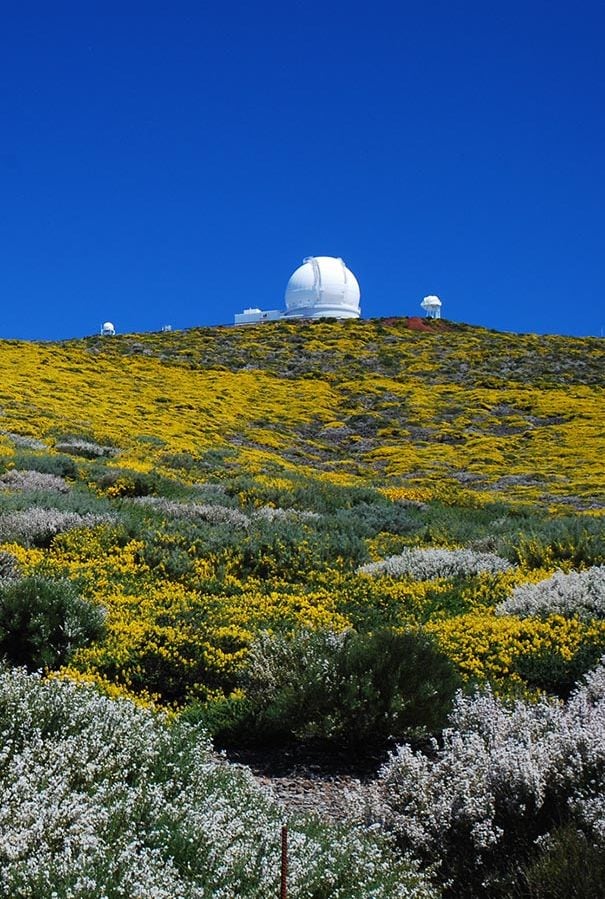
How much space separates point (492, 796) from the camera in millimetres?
4449

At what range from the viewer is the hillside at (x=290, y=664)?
3.92 meters

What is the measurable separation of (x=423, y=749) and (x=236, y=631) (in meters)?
2.28

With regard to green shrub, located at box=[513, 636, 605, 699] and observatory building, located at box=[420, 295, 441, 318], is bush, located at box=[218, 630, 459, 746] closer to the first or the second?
green shrub, located at box=[513, 636, 605, 699]

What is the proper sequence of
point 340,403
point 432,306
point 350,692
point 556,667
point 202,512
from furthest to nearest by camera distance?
point 432,306 → point 340,403 → point 202,512 → point 556,667 → point 350,692

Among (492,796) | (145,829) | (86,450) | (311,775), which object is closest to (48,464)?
(86,450)

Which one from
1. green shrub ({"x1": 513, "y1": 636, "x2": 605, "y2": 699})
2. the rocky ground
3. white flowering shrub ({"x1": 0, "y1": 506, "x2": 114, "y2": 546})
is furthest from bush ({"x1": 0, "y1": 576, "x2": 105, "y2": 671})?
green shrub ({"x1": 513, "y1": 636, "x2": 605, "y2": 699})

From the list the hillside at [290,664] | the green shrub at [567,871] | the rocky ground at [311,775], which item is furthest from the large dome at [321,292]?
the green shrub at [567,871]

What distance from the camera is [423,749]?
6.09 meters

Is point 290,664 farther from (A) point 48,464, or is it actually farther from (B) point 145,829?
(A) point 48,464

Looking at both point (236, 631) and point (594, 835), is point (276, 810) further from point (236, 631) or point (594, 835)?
point (236, 631)

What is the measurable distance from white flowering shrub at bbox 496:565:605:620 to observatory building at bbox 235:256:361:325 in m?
58.9

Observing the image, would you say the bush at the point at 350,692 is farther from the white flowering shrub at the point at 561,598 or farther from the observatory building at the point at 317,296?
the observatory building at the point at 317,296

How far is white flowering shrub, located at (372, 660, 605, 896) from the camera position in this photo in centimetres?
430

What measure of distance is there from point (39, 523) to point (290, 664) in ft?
18.2
